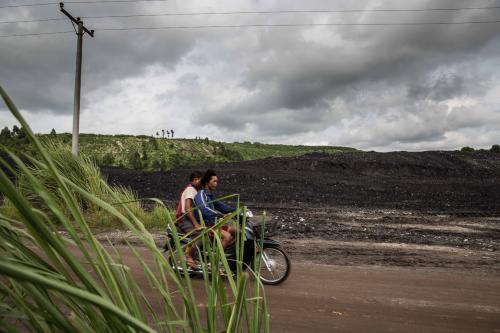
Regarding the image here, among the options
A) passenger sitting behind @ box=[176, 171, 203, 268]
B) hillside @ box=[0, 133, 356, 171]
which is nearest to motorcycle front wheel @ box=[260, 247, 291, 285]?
passenger sitting behind @ box=[176, 171, 203, 268]

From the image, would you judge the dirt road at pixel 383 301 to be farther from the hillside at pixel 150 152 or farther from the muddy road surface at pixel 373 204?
the hillside at pixel 150 152

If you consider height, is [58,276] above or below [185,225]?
above

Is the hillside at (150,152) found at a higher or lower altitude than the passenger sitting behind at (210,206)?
higher

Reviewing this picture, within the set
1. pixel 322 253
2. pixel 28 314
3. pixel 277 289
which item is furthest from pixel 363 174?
pixel 28 314

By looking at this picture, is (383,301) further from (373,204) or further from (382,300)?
(373,204)

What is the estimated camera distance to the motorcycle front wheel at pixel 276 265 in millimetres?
6246

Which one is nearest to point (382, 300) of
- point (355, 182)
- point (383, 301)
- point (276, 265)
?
point (383, 301)

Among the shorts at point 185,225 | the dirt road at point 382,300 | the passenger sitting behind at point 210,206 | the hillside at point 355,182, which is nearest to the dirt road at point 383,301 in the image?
the dirt road at point 382,300

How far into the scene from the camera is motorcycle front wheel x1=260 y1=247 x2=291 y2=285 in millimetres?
6246

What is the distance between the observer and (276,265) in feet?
20.7

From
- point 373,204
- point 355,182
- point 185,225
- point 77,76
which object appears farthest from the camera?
point 355,182

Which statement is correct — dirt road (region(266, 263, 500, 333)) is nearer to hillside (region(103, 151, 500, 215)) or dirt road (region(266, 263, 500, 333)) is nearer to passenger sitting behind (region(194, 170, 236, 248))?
passenger sitting behind (region(194, 170, 236, 248))

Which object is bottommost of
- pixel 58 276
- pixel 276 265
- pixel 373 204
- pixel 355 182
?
pixel 276 265

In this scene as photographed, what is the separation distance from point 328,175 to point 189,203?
74.6 ft
